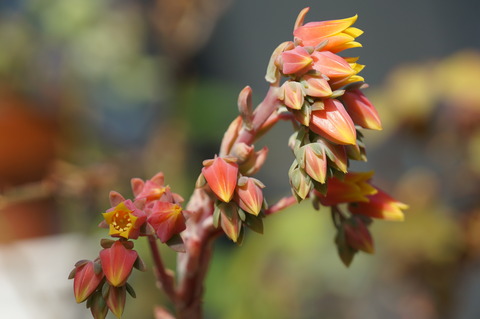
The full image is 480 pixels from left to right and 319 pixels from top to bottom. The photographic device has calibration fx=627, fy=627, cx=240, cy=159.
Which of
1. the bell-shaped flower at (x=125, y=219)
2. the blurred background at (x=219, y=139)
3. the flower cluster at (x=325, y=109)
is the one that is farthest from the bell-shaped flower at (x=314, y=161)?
the blurred background at (x=219, y=139)

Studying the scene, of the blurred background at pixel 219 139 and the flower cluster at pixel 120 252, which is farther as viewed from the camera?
the blurred background at pixel 219 139

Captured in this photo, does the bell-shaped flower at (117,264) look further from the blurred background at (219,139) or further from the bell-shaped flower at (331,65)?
the blurred background at (219,139)

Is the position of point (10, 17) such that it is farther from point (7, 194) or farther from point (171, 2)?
A: point (7, 194)

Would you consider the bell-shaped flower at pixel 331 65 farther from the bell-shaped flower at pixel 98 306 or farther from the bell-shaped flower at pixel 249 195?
the bell-shaped flower at pixel 98 306

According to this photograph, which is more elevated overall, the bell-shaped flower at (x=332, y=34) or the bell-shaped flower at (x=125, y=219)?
the bell-shaped flower at (x=332, y=34)

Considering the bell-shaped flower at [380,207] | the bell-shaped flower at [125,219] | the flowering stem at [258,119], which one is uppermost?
the flowering stem at [258,119]

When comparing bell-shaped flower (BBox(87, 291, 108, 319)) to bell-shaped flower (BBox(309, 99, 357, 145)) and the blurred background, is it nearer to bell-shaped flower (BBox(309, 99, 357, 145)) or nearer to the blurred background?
bell-shaped flower (BBox(309, 99, 357, 145))
